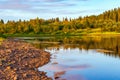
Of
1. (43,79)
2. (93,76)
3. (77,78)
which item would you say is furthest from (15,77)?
(93,76)

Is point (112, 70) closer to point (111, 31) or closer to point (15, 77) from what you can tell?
point (15, 77)

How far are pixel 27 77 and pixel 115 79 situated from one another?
418 inches

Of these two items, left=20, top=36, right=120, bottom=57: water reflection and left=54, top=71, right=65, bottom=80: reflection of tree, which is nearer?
left=54, top=71, right=65, bottom=80: reflection of tree

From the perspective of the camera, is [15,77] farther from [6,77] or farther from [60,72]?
[60,72]

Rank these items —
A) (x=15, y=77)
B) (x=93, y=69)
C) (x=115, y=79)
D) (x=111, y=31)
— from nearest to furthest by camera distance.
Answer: (x=15, y=77), (x=115, y=79), (x=93, y=69), (x=111, y=31)

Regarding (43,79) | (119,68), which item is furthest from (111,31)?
(43,79)

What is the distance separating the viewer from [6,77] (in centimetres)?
2725

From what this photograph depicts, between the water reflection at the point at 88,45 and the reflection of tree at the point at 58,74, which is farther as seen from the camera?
the water reflection at the point at 88,45

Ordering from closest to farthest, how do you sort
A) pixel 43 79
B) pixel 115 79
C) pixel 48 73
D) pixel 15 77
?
pixel 15 77 → pixel 43 79 → pixel 115 79 → pixel 48 73

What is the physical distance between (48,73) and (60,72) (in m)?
1.85

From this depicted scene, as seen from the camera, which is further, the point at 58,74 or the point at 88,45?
the point at 88,45

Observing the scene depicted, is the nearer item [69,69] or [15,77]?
[15,77]

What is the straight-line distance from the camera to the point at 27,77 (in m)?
28.6

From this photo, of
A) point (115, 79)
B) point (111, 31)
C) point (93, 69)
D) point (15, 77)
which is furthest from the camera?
point (111, 31)
